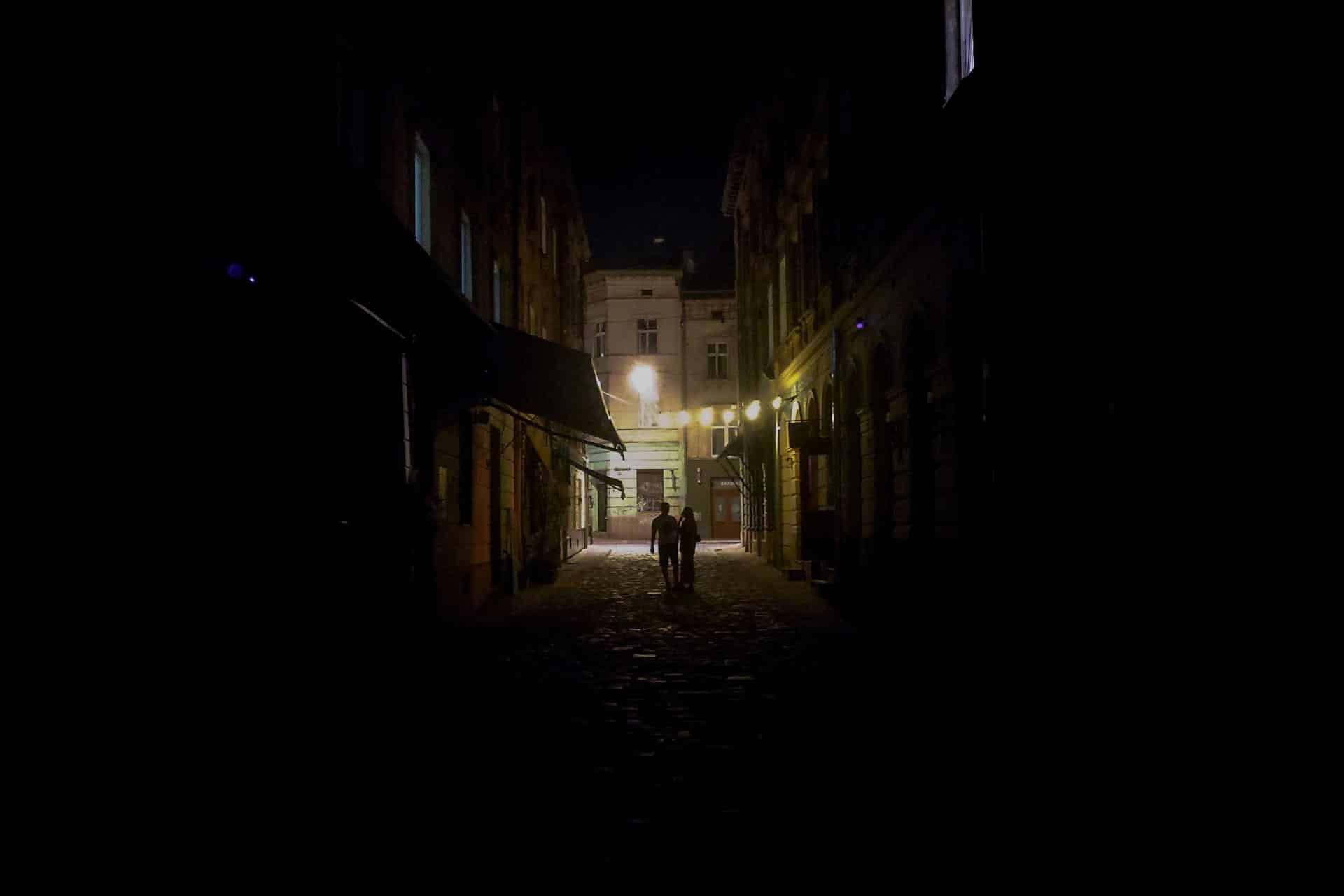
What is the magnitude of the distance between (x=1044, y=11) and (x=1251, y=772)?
6329 millimetres

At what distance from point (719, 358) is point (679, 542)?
27.6 m

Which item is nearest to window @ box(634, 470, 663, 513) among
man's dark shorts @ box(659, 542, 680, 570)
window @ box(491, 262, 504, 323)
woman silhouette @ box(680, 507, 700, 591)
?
window @ box(491, 262, 504, 323)

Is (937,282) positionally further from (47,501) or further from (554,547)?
(554,547)

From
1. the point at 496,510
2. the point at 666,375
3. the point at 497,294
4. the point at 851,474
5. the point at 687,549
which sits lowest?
the point at 687,549

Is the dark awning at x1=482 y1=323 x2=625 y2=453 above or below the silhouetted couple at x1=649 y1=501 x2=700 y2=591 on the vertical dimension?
above

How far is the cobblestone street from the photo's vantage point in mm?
4613

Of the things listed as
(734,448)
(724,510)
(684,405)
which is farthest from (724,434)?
(734,448)

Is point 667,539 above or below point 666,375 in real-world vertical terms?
below

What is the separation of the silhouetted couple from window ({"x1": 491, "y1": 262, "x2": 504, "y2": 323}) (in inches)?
187

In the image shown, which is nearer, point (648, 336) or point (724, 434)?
point (724, 434)

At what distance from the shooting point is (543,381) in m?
15.0

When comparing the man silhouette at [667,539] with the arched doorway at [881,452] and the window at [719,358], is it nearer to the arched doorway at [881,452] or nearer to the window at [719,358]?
the arched doorway at [881,452]

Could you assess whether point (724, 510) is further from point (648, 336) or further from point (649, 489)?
point (648, 336)

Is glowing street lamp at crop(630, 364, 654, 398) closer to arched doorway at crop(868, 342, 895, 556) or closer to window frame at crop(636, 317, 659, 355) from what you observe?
window frame at crop(636, 317, 659, 355)
